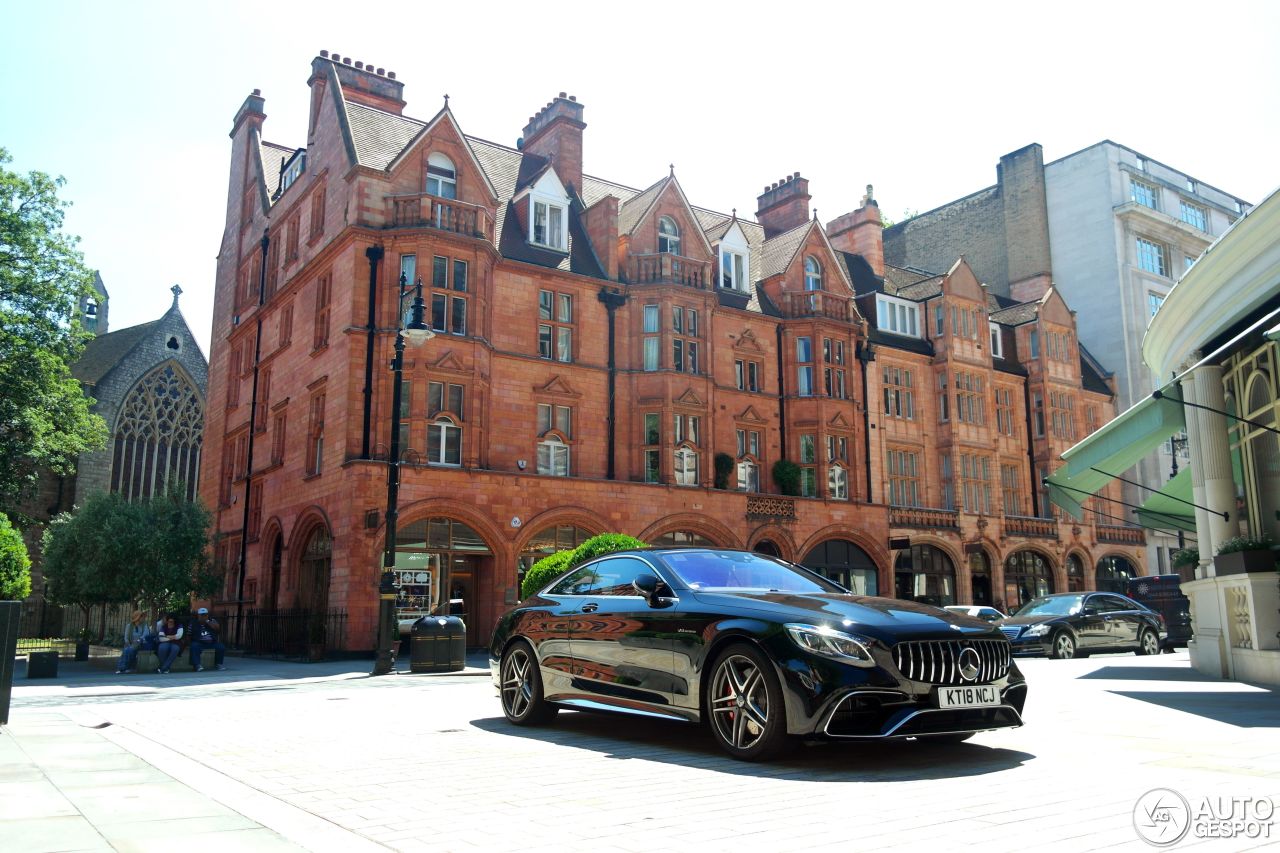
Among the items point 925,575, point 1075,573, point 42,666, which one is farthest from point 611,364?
point 1075,573

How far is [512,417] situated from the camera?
28859mm

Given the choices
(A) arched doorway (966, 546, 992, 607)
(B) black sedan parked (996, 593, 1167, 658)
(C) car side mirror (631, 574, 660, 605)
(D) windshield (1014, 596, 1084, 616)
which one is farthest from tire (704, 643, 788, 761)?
(A) arched doorway (966, 546, 992, 607)

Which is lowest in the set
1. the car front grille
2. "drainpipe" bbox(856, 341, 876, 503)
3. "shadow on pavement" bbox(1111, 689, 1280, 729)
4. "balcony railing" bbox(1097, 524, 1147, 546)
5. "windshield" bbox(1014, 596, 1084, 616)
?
"shadow on pavement" bbox(1111, 689, 1280, 729)

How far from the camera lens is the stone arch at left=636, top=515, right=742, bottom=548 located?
3031 cm

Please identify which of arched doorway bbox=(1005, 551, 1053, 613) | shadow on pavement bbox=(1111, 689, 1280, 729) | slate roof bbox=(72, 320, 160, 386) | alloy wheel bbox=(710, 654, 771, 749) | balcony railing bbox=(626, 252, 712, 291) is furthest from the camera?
slate roof bbox=(72, 320, 160, 386)

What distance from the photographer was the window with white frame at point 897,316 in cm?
4000

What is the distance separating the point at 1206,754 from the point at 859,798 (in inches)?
120

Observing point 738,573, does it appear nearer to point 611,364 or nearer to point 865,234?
point 611,364

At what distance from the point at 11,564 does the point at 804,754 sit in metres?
32.0

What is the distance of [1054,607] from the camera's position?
21516 mm

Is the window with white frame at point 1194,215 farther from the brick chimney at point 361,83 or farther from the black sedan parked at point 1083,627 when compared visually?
the brick chimney at point 361,83

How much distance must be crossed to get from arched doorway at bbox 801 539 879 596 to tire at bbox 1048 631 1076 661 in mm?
13389

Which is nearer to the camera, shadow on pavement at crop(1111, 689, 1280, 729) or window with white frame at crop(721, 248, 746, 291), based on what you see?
shadow on pavement at crop(1111, 689, 1280, 729)

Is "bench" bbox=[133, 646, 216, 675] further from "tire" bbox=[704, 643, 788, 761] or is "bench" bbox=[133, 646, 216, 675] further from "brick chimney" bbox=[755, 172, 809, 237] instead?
"brick chimney" bbox=[755, 172, 809, 237]
